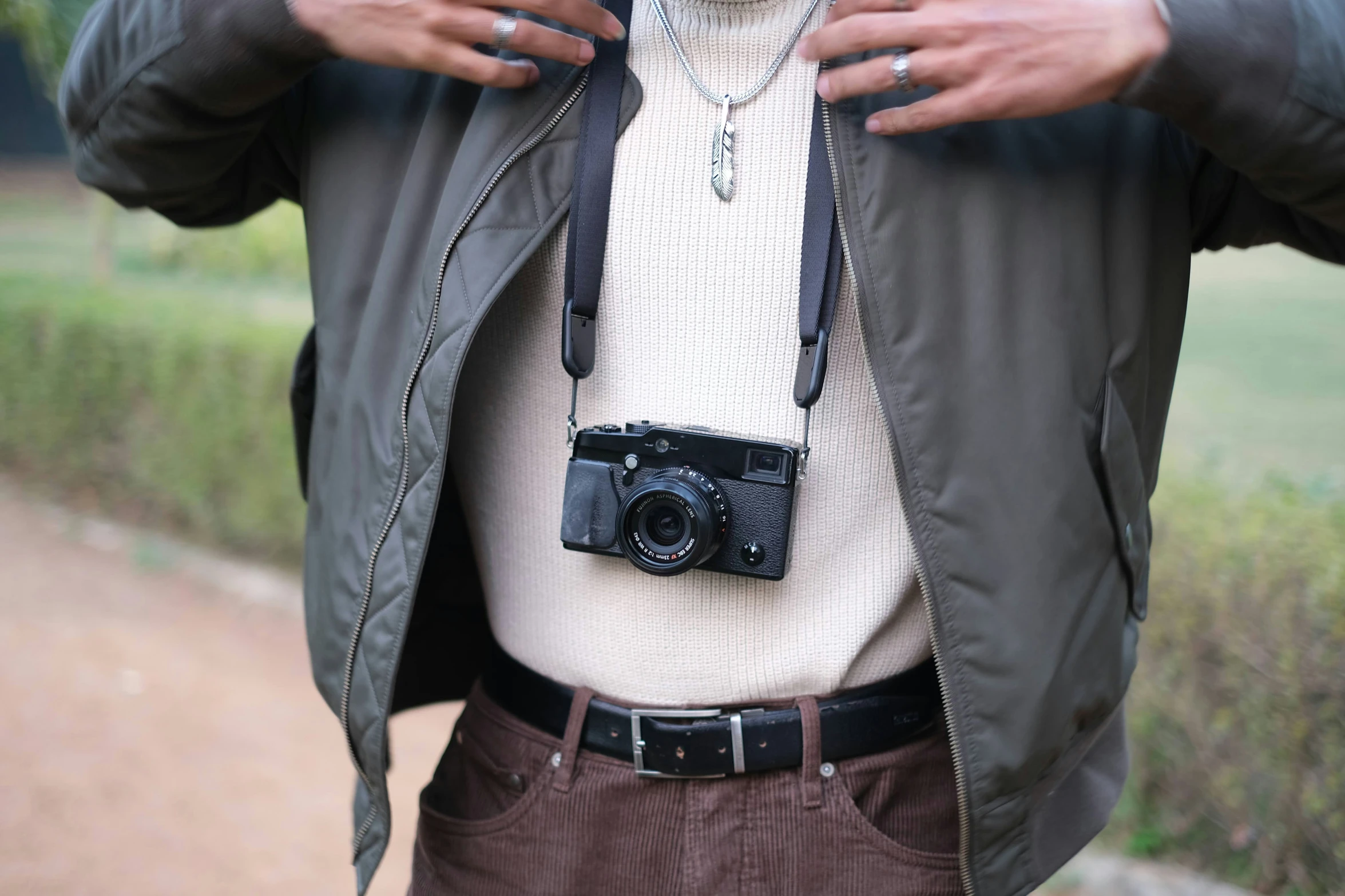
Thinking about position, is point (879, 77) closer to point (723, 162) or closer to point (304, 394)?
point (723, 162)

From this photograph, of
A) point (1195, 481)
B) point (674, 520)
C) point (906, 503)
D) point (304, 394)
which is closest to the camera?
Answer: point (906, 503)

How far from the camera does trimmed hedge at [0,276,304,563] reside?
5.15 m

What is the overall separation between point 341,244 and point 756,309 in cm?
52

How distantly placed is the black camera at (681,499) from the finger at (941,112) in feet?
1.17

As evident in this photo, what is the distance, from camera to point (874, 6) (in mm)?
1135

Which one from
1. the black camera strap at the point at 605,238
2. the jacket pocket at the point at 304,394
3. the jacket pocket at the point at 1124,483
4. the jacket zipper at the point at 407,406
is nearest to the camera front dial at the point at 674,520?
the black camera strap at the point at 605,238

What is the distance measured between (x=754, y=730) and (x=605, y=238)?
0.58 meters

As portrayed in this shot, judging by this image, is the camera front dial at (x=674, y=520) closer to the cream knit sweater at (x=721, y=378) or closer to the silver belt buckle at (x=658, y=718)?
the cream knit sweater at (x=721, y=378)

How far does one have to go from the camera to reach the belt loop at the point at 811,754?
1.33 metres

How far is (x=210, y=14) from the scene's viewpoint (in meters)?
1.29

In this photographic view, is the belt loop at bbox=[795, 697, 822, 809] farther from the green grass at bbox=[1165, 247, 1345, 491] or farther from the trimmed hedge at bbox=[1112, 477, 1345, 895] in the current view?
the green grass at bbox=[1165, 247, 1345, 491]

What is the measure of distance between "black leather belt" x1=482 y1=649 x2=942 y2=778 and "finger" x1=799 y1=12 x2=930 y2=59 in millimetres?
699

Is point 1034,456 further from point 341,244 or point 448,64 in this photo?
point 341,244

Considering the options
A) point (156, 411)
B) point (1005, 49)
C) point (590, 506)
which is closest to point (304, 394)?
point (590, 506)
